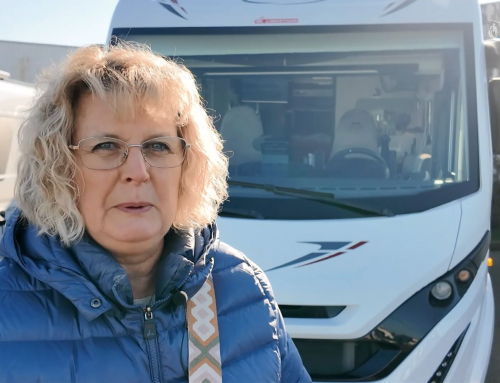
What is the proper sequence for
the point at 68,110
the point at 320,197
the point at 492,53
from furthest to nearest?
the point at 492,53
the point at 320,197
the point at 68,110

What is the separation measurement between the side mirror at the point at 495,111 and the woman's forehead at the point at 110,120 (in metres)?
2.62

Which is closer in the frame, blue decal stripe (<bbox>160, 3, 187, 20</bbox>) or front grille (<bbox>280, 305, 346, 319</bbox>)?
front grille (<bbox>280, 305, 346, 319</bbox>)

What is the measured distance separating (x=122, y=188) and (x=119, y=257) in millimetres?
190

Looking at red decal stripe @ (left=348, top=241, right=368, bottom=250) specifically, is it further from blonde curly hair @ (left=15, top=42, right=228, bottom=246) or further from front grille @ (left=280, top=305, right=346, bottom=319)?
blonde curly hair @ (left=15, top=42, right=228, bottom=246)

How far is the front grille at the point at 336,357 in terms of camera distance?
9.12 feet

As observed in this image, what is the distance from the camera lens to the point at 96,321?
1396mm

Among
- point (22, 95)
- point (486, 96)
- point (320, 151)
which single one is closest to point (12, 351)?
point (320, 151)

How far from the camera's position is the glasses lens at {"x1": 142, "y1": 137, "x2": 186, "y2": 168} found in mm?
1546

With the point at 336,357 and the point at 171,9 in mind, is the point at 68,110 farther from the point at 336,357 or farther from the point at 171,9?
the point at 171,9

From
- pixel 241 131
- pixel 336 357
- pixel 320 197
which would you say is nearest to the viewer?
pixel 336 357

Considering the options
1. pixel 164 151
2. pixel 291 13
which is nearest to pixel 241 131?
pixel 291 13

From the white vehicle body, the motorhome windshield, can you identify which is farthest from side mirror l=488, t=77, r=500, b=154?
the white vehicle body

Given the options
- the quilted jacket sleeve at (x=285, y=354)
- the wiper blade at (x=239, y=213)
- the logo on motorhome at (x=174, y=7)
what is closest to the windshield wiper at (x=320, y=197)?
the wiper blade at (x=239, y=213)

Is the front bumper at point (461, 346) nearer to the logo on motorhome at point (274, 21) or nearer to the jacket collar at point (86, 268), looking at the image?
the jacket collar at point (86, 268)
